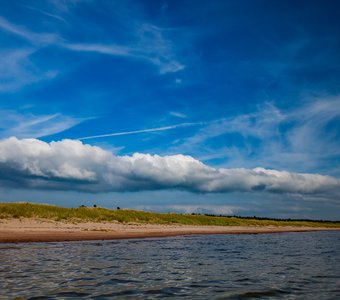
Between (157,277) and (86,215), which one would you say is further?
(86,215)

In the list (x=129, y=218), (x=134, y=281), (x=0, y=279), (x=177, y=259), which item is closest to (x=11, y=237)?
(x=177, y=259)

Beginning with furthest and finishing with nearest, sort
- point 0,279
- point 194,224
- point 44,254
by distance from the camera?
point 194,224, point 44,254, point 0,279

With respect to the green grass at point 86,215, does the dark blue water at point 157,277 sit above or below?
below

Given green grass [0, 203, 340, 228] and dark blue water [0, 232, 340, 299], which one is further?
A: green grass [0, 203, 340, 228]

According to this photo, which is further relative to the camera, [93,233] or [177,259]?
[93,233]

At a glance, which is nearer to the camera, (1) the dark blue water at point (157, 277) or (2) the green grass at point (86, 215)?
(1) the dark blue water at point (157, 277)

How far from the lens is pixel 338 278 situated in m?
17.0

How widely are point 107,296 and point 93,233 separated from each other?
89.1 feet

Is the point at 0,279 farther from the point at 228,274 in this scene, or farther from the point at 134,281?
the point at 228,274

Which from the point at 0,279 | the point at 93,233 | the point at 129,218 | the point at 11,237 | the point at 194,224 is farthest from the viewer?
the point at 194,224

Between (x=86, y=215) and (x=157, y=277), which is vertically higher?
(x=86, y=215)

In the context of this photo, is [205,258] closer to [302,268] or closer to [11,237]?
[302,268]

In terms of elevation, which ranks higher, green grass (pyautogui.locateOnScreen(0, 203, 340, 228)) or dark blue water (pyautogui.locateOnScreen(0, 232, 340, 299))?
green grass (pyautogui.locateOnScreen(0, 203, 340, 228))

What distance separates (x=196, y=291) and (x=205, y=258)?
1096 centimetres
